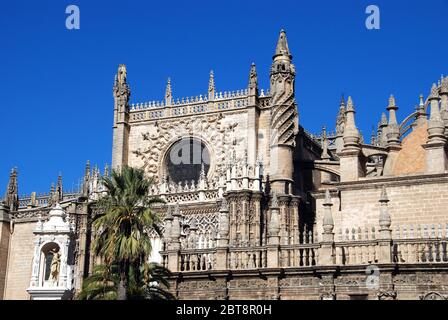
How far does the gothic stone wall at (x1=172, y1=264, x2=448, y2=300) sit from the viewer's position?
24.8m

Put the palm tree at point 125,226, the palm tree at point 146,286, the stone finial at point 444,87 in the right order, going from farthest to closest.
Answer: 1. the stone finial at point 444,87
2. the palm tree at point 146,286
3. the palm tree at point 125,226

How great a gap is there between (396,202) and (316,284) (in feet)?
16.6

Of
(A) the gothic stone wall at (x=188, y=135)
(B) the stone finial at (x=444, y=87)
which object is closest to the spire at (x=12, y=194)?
(A) the gothic stone wall at (x=188, y=135)

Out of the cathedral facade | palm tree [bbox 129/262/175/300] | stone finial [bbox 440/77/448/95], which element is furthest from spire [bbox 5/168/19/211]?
stone finial [bbox 440/77/448/95]

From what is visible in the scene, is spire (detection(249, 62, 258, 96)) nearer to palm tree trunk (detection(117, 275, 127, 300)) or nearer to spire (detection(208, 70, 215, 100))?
spire (detection(208, 70, 215, 100))

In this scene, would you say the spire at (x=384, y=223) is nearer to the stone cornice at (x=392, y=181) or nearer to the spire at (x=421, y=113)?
the stone cornice at (x=392, y=181)

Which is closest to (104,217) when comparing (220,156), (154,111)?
(220,156)

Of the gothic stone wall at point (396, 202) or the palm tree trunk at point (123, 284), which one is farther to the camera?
the gothic stone wall at point (396, 202)

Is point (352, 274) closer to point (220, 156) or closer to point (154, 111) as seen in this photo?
point (220, 156)

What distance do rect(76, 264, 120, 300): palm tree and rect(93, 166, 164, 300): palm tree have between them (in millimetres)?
437

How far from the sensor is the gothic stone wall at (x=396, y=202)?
28422 mm

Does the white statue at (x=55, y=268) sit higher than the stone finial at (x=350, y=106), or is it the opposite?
the stone finial at (x=350, y=106)

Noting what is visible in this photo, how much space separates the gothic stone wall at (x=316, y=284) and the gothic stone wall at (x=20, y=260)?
53.1ft

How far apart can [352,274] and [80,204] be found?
20.3 metres
